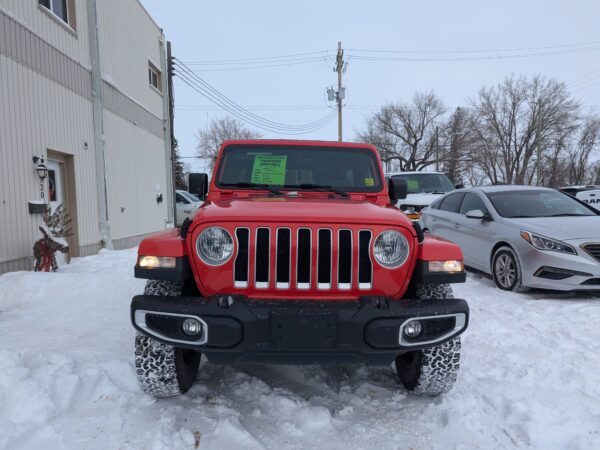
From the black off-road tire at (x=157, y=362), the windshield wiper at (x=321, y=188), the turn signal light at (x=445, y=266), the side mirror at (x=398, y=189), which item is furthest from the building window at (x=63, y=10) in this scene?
the turn signal light at (x=445, y=266)

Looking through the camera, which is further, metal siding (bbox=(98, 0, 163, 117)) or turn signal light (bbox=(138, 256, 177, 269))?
metal siding (bbox=(98, 0, 163, 117))

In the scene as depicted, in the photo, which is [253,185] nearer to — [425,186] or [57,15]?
[57,15]

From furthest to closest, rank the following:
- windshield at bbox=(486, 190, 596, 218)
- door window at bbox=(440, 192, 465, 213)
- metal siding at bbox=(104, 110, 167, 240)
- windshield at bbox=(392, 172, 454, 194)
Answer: windshield at bbox=(392, 172, 454, 194), metal siding at bbox=(104, 110, 167, 240), door window at bbox=(440, 192, 465, 213), windshield at bbox=(486, 190, 596, 218)

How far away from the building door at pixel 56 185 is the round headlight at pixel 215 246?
646 cm

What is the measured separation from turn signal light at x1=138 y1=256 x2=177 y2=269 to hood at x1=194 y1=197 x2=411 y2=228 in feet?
0.95

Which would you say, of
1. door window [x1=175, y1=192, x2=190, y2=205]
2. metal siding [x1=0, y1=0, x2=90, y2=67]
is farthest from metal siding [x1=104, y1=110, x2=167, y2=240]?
door window [x1=175, y1=192, x2=190, y2=205]

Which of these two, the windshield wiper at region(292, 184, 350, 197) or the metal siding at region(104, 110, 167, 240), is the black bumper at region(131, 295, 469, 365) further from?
the metal siding at region(104, 110, 167, 240)

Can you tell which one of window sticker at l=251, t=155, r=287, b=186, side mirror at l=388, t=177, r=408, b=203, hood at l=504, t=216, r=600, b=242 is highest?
window sticker at l=251, t=155, r=287, b=186

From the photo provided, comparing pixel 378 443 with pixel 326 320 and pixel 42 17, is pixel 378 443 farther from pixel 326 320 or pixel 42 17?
pixel 42 17

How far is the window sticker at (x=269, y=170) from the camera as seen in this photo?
12.1 ft

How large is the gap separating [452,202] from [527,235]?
2204mm

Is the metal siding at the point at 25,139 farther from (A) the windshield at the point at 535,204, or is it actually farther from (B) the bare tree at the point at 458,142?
(B) the bare tree at the point at 458,142

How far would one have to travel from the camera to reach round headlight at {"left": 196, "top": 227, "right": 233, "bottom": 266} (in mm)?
2418

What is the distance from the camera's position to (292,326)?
2229 mm
